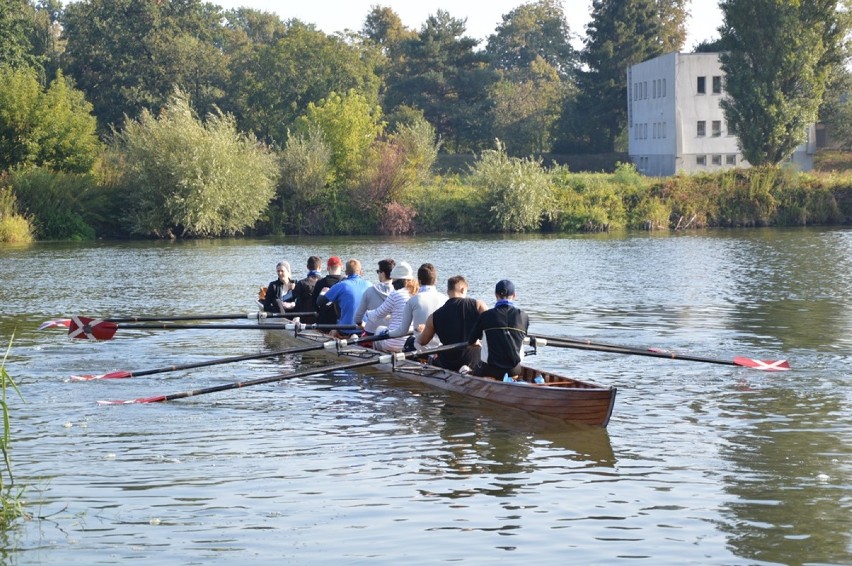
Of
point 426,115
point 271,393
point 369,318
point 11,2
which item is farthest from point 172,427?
point 426,115

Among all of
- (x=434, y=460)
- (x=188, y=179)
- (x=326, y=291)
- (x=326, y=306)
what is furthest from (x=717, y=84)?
(x=434, y=460)

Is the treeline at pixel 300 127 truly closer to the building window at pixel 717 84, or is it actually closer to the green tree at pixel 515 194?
the green tree at pixel 515 194

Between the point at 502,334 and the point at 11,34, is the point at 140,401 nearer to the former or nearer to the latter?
the point at 502,334

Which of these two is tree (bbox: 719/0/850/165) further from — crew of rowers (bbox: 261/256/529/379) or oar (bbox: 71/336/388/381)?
oar (bbox: 71/336/388/381)

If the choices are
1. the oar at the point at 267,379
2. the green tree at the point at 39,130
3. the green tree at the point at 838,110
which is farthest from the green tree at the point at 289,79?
the oar at the point at 267,379

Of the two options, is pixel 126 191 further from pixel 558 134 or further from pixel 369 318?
pixel 369 318

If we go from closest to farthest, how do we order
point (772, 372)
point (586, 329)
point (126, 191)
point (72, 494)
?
point (72, 494)
point (772, 372)
point (586, 329)
point (126, 191)

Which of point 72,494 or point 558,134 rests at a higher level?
point 558,134

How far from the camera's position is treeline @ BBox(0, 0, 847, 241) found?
186 ft

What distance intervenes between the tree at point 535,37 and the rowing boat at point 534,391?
103 m

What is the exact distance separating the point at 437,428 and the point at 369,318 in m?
3.42

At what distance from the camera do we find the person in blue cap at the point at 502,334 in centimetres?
1381

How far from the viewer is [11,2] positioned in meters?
69.5

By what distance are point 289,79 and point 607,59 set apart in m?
21.5
